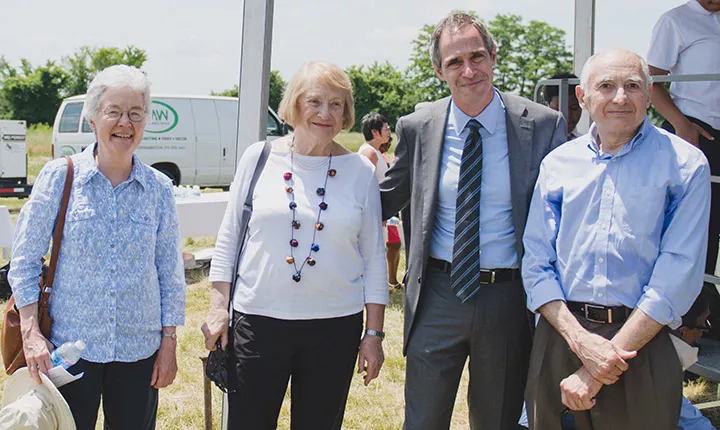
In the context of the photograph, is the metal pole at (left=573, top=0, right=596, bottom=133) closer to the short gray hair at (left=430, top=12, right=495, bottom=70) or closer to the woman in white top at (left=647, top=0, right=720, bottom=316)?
the woman in white top at (left=647, top=0, right=720, bottom=316)

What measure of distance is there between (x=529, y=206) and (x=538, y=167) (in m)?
0.15

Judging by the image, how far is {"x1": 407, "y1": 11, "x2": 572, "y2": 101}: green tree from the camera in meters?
57.6

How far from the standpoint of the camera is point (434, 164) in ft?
7.85

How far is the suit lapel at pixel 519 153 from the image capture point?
7.54 ft

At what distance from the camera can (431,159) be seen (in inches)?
94.7

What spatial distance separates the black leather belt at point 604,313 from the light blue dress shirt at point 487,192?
333 millimetres

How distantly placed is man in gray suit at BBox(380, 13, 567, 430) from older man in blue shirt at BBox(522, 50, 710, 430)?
193 mm

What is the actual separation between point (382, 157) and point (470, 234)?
4910 millimetres

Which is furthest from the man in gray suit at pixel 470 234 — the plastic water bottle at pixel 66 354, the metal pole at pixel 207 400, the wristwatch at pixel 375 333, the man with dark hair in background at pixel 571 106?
the man with dark hair in background at pixel 571 106

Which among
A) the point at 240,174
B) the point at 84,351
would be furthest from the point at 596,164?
the point at 84,351

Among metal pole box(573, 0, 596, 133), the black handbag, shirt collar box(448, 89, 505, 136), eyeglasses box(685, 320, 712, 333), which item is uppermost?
metal pole box(573, 0, 596, 133)

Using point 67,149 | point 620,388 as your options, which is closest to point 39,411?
point 620,388

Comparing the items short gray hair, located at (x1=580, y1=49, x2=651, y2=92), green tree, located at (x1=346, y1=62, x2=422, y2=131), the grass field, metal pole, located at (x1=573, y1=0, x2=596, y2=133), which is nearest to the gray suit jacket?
short gray hair, located at (x1=580, y1=49, x2=651, y2=92)

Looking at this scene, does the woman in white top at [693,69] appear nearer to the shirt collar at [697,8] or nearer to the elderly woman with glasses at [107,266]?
the shirt collar at [697,8]
